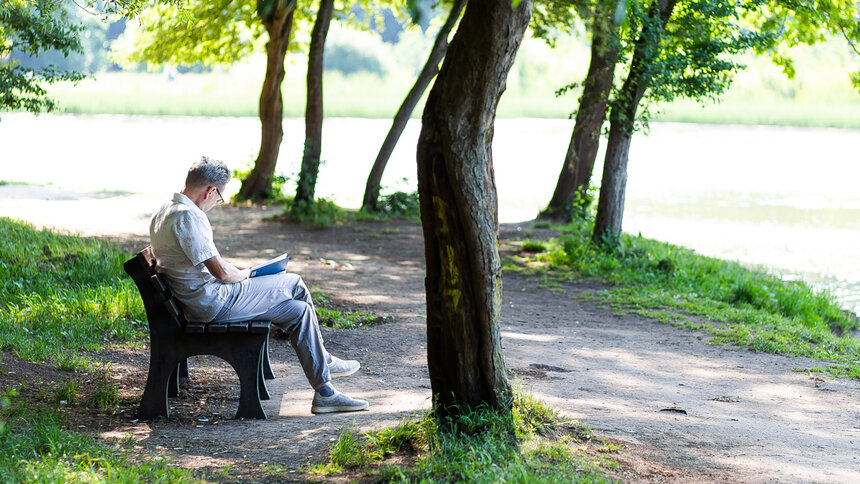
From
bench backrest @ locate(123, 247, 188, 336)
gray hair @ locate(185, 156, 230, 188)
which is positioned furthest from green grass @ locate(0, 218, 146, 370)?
gray hair @ locate(185, 156, 230, 188)

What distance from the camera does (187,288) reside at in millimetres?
5004

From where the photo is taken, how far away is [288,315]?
518 cm

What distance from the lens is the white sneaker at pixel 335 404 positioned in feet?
16.9

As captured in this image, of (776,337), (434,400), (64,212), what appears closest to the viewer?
(434,400)

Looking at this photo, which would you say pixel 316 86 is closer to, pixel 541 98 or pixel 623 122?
pixel 623 122

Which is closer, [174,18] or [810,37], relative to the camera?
[810,37]

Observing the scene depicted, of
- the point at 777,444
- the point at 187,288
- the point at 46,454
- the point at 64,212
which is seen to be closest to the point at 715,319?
the point at 777,444

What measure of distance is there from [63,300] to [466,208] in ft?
14.9

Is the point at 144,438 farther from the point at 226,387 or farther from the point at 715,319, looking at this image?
the point at 715,319

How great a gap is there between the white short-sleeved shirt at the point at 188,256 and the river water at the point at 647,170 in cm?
1006

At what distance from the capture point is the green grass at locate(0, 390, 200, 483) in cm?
378

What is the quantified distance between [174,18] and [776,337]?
13791 mm

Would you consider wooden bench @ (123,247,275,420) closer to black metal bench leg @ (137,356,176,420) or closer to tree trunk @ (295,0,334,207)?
black metal bench leg @ (137,356,176,420)

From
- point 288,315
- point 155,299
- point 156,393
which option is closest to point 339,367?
point 288,315
